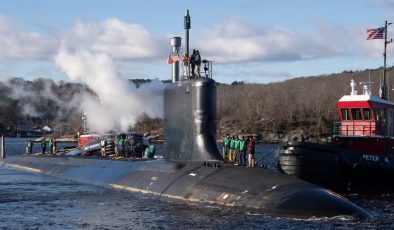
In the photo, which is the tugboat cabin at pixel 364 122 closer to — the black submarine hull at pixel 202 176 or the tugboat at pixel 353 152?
the tugboat at pixel 353 152

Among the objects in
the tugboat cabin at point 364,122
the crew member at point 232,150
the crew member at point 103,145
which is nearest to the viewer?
the crew member at point 232,150

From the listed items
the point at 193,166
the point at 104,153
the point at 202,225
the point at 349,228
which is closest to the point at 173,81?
the point at 193,166

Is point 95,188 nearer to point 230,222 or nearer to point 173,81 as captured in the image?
point 173,81

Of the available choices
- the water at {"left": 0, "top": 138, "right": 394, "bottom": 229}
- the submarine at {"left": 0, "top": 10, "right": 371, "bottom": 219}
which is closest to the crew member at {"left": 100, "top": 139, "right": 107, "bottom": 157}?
the submarine at {"left": 0, "top": 10, "right": 371, "bottom": 219}

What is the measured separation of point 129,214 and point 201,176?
319cm

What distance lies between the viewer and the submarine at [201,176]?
1888 cm

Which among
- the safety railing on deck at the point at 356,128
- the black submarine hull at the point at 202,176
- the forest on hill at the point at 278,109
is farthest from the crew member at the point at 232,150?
the forest on hill at the point at 278,109

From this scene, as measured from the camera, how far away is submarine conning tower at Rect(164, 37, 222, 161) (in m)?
24.3

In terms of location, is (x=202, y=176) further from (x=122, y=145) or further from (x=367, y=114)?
(x=122, y=145)

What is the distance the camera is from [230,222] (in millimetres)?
18156

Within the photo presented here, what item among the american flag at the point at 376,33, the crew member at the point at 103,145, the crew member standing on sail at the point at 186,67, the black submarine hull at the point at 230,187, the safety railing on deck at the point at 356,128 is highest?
the american flag at the point at 376,33

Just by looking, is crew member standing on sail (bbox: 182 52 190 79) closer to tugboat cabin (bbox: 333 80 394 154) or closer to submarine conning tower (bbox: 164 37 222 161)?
submarine conning tower (bbox: 164 37 222 161)

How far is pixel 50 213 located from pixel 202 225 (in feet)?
19.5

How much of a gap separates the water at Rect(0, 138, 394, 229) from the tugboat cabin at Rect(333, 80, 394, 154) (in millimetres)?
4339
